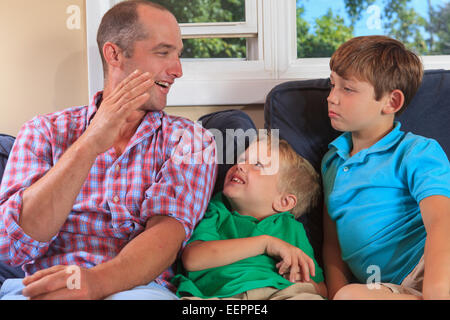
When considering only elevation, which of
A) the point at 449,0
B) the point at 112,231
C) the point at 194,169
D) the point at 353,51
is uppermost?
the point at 449,0

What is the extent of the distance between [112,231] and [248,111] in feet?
2.72

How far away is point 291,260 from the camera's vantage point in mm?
1251

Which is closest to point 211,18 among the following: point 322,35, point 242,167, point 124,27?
point 322,35

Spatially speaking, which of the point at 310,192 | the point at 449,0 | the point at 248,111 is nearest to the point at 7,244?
the point at 310,192

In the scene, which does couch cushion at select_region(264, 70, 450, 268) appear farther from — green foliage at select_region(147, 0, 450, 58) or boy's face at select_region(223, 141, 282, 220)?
green foliage at select_region(147, 0, 450, 58)

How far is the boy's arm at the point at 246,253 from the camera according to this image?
4.10ft

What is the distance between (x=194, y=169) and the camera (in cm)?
139

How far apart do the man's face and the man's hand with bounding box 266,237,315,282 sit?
1.79 ft

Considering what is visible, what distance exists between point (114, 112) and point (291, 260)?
0.58 metres

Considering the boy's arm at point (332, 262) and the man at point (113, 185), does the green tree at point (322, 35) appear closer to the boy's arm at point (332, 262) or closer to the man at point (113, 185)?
the man at point (113, 185)

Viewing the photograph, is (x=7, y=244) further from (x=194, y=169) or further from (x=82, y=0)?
(x=82, y=0)

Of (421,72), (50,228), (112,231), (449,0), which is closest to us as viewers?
(50,228)

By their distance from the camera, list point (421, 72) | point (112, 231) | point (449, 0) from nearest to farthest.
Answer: point (112, 231), point (421, 72), point (449, 0)

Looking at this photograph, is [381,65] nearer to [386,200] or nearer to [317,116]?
[317,116]
